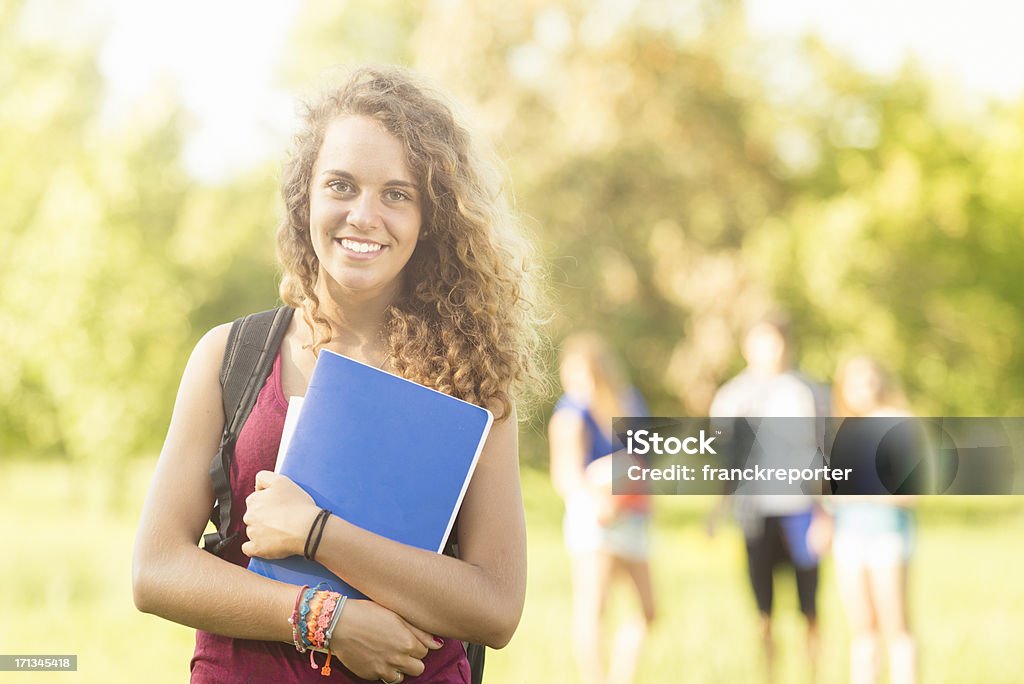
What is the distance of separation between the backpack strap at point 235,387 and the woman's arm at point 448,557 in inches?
2.9

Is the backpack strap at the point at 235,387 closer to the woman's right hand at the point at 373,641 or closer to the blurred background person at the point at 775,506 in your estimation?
the woman's right hand at the point at 373,641

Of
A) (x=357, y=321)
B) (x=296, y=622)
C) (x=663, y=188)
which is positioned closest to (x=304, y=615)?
(x=296, y=622)

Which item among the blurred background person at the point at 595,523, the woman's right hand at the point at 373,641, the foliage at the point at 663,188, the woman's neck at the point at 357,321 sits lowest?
the woman's right hand at the point at 373,641

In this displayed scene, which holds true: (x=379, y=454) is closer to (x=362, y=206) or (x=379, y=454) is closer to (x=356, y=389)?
(x=356, y=389)

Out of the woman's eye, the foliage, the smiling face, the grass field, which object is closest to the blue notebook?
the smiling face

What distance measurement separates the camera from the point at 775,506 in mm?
5500

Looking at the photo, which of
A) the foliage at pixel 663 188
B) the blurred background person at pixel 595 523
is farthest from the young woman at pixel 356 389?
the foliage at pixel 663 188

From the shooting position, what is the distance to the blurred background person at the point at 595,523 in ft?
17.6

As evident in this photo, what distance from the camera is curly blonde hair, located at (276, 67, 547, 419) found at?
1.72 meters

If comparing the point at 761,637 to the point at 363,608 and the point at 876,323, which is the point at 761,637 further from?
the point at 876,323

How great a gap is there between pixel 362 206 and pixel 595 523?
12.9 feet

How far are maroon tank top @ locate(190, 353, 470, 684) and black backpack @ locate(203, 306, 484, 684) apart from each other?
0.04 feet

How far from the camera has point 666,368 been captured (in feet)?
69.8

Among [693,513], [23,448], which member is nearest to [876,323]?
[693,513]
